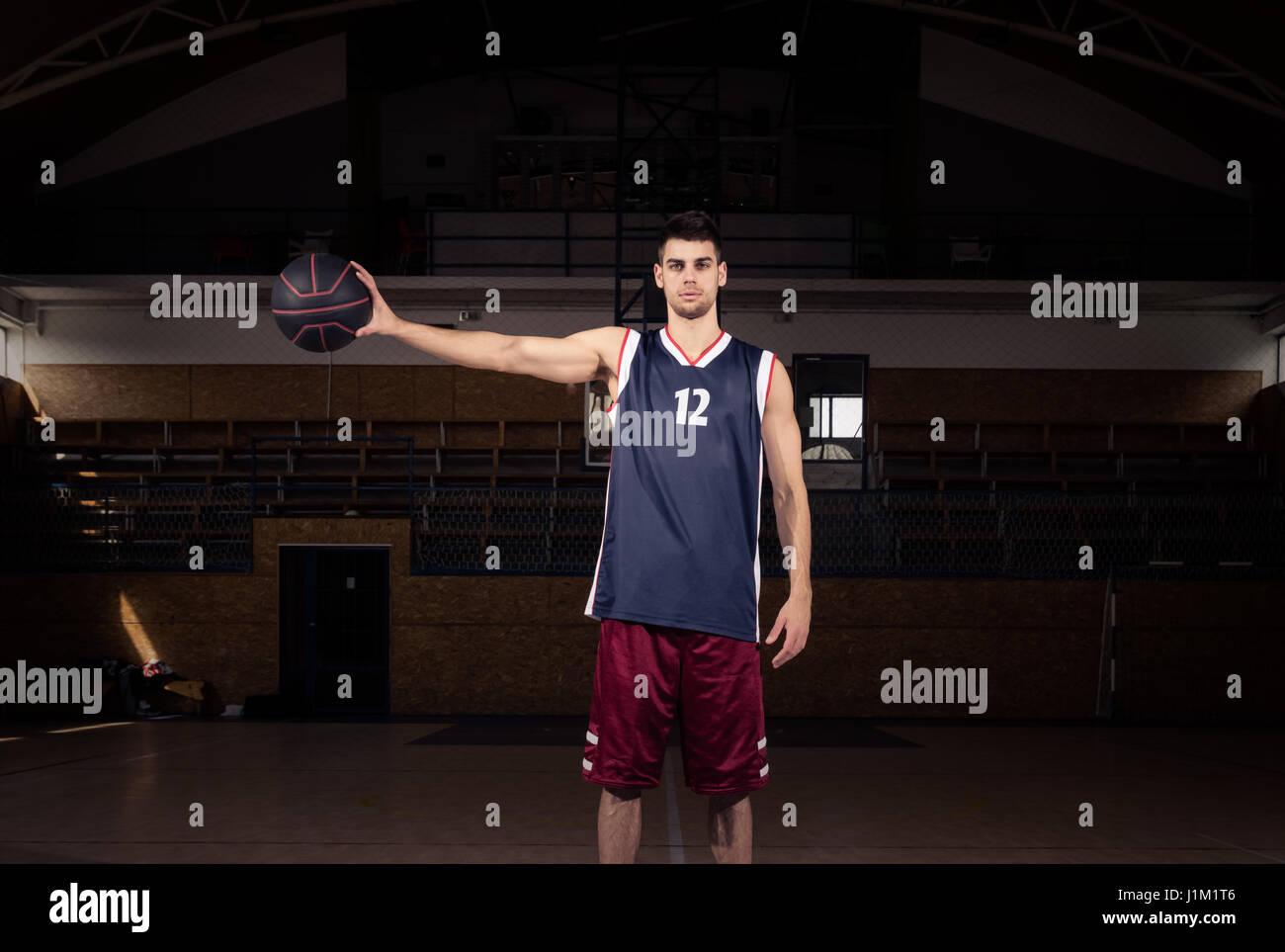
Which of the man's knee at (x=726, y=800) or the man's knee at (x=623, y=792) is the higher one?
the man's knee at (x=623, y=792)

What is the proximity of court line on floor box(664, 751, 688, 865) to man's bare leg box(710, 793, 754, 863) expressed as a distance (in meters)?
1.58

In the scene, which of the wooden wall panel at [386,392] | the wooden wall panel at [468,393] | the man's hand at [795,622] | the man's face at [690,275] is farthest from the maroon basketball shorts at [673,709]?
the wooden wall panel at [386,392]

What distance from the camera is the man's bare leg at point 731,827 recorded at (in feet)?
10.3

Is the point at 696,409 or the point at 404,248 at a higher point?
the point at 404,248

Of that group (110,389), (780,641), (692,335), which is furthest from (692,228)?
(110,389)

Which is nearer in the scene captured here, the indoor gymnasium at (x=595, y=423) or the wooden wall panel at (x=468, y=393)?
the indoor gymnasium at (x=595, y=423)

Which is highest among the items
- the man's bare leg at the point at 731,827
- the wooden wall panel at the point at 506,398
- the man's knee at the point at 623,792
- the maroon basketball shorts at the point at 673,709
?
the wooden wall panel at the point at 506,398

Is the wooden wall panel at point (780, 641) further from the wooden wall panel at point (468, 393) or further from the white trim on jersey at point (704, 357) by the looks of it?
the white trim on jersey at point (704, 357)

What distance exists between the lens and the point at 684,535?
3.21 meters

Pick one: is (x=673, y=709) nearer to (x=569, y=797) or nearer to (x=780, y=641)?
(x=569, y=797)

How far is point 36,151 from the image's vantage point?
47.1ft

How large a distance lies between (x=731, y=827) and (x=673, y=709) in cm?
42

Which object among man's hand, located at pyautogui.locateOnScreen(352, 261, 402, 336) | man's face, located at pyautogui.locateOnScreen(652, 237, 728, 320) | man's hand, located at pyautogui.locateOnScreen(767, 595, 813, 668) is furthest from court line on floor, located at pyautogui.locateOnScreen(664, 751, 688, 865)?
man's hand, located at pyautogui.locateOnScreen(352, 261, 402, 336)

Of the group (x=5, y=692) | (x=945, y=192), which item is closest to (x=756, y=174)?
(x=945, y=192)
